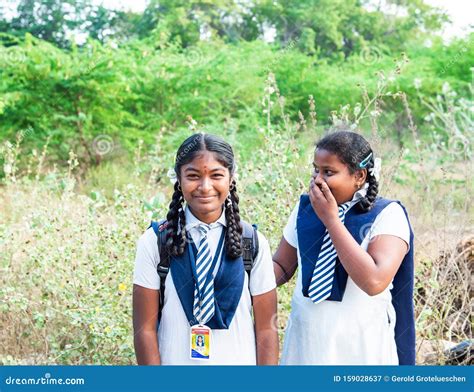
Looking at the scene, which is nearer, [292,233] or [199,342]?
[199,342]

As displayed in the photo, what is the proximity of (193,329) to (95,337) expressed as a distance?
145 centimetres

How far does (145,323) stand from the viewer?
2.44 m

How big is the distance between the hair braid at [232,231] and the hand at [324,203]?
0.84 feet

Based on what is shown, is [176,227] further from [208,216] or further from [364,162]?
[364,162]

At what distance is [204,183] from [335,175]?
0.43 metres

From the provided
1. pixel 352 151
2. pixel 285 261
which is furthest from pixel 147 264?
pixel 352 151

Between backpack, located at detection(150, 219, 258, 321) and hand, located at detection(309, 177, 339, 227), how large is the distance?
225mm

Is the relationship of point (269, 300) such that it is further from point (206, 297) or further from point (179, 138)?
point (179, 138)

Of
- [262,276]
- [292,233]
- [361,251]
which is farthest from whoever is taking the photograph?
[292,233]

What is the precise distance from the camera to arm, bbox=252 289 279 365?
2.51 m

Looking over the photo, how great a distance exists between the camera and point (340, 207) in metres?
2.58

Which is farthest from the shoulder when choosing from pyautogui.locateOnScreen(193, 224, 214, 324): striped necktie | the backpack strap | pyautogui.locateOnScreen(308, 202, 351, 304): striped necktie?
the backpack strap

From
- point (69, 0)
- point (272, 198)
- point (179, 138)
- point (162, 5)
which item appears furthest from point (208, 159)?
Result: point (162, 5)

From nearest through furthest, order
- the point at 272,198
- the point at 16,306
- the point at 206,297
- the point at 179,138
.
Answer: the point at 206,297
the point at 16,306
the point at 272,198
the point at 179,138
